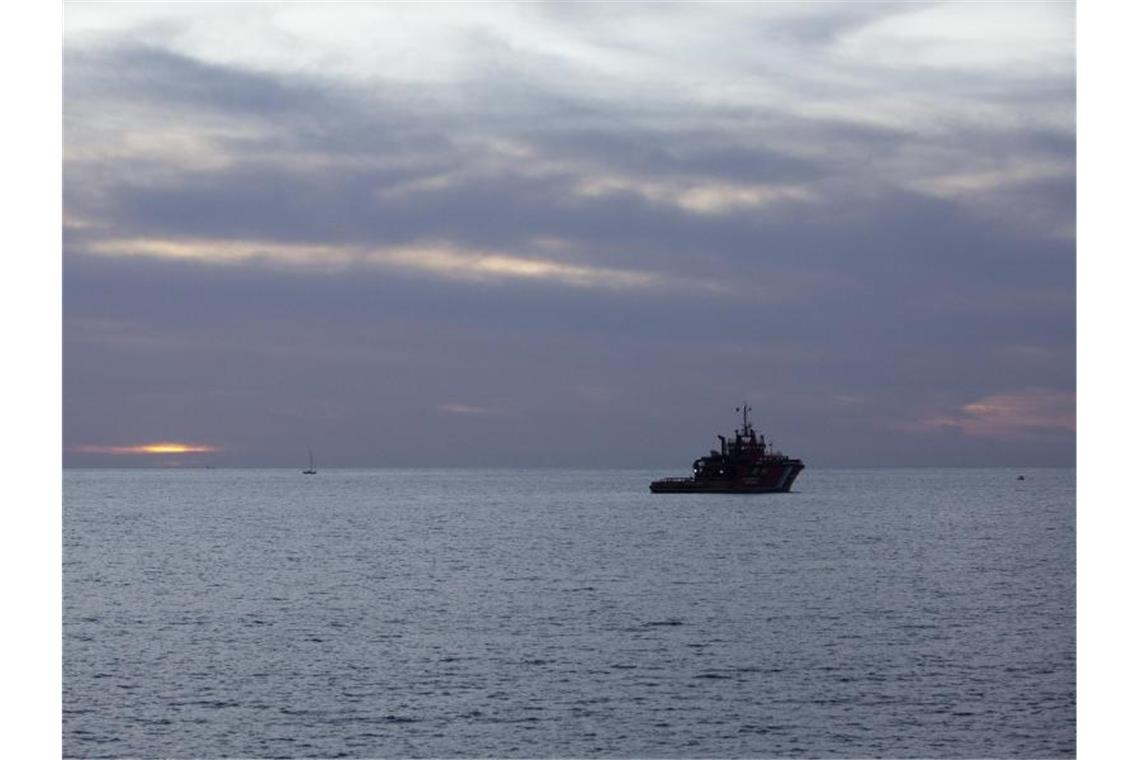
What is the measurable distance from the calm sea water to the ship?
63.3 metres

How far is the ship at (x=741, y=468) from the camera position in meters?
178

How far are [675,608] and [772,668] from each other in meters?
19.5

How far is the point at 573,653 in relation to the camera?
55.1m

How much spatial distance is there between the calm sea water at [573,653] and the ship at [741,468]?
63338 mm

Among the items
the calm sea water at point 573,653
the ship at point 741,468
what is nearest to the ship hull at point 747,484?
the ship at point 741,468

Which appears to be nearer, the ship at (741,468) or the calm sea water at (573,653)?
the calm sea water at (573,653)

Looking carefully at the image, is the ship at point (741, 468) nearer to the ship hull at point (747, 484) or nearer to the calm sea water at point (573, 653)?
the ship hull at point (747, 484)

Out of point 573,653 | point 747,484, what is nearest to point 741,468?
point 747,484

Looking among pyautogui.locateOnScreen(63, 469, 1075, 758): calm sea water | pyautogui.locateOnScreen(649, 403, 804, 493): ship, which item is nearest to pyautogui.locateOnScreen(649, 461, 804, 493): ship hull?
pyautogui.locateOnScreen(649, 403, 804, 493): ship

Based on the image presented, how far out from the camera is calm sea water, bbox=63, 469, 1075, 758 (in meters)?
40.6

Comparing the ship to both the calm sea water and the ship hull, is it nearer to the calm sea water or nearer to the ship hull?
the ship hull
